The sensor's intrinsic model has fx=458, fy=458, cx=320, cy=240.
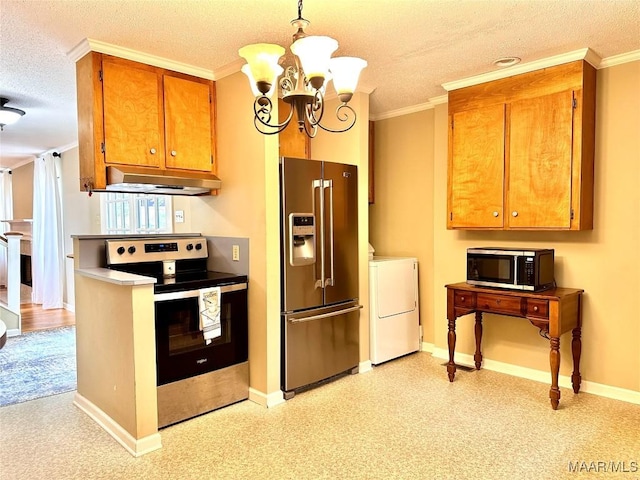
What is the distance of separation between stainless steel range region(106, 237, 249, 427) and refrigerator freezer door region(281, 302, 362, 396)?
322 millimetres

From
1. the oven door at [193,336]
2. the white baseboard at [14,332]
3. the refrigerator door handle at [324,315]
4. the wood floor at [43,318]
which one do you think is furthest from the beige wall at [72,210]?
the refrigerator door handle at [324,315]

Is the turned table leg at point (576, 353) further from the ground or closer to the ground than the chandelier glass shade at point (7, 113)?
closer to the ground

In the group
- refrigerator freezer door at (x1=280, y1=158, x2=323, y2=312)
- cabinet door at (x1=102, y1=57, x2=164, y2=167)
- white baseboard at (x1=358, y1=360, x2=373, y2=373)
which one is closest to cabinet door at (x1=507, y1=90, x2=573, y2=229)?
refrigerator freezer door at (x1=280, y1=158, x2=323, y2=312)

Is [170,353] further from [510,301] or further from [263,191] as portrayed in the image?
[510,301]

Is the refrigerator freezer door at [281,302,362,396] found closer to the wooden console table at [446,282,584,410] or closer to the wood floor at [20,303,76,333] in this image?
the wooden console table at [446,282,584,410]

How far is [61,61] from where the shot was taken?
3150 millimetres

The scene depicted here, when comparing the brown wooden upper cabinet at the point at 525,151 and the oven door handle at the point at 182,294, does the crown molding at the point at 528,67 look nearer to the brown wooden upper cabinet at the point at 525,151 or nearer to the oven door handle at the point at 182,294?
the brown wooden upper cabinet at the point at 525,151

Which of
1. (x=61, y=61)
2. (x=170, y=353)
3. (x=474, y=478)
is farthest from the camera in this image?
(x=61, y=61)

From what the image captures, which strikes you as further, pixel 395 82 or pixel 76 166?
pixel 76 166

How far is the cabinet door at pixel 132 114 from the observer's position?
9.70 feet

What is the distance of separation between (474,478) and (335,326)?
5.19 feet

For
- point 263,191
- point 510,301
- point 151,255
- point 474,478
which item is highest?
point 263,191

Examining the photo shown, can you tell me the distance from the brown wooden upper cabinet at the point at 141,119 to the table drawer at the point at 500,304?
2284 mm

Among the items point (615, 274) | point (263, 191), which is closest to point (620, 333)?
point (615, 274)
